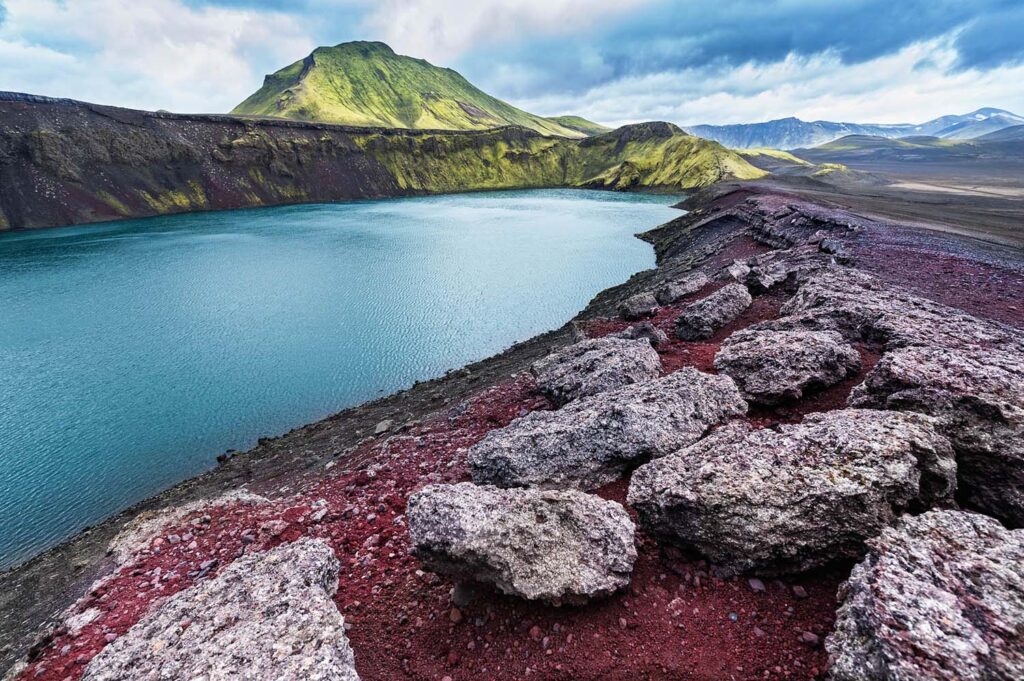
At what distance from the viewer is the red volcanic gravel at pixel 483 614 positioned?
262 inches

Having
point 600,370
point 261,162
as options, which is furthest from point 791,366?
point 261,162

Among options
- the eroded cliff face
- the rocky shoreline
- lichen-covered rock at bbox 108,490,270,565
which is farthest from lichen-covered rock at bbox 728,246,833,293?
the eroded cliff face

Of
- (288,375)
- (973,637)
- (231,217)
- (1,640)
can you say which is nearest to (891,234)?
(973,637)

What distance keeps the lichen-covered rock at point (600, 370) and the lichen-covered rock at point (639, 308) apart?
10.2 meters

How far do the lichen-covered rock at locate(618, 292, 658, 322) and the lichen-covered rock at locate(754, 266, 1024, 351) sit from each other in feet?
27.8

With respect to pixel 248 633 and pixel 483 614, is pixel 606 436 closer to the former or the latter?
pixel 483 614

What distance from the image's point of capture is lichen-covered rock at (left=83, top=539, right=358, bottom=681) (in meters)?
6.37

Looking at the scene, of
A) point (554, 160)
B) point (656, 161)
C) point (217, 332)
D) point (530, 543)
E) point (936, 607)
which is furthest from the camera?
point (554, 160)

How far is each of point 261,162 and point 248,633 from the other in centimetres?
15203

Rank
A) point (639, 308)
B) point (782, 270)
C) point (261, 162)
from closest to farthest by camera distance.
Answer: point (782, 270), point (639, 308), point (261, 162)

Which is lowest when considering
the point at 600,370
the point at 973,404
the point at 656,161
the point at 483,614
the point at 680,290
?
the point at 483,614

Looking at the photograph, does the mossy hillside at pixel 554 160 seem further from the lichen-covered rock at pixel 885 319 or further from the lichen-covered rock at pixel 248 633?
the lichen-covered rock at pixel 248 633

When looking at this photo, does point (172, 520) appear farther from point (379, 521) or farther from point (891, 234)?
point (891, 234)

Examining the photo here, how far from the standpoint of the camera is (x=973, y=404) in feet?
26.9
